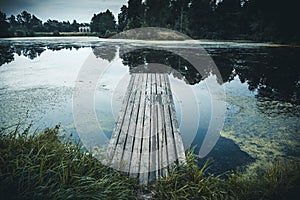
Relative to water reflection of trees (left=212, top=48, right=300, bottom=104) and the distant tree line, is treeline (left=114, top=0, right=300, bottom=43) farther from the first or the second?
water reflection of trees (left=212, top=48, right=300, bottom=104)

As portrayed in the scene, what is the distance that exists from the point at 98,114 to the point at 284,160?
347cm

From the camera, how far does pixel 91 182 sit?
203cm

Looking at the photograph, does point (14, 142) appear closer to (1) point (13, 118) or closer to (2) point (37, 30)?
(1) point (13, 118)

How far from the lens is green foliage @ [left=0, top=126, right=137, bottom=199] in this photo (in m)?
1.71

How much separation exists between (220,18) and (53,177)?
33958 mm

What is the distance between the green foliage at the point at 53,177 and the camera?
5.60 ft

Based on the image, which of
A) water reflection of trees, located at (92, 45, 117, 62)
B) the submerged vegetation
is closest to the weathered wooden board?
the submerged vegetation

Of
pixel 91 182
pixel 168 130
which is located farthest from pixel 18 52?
pixel 91 182

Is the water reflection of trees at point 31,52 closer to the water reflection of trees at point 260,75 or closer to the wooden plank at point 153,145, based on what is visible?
the water reflection of trees at point 260,75

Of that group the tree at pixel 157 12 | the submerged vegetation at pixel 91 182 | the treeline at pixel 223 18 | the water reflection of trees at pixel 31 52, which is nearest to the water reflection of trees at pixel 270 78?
the submerged vegetation at pixel 91 182

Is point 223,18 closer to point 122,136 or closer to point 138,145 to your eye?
point 122,136

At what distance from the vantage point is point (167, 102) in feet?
15.3

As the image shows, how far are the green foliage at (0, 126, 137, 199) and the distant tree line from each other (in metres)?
22.7

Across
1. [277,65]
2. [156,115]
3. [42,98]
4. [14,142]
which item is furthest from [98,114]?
[277,65]
